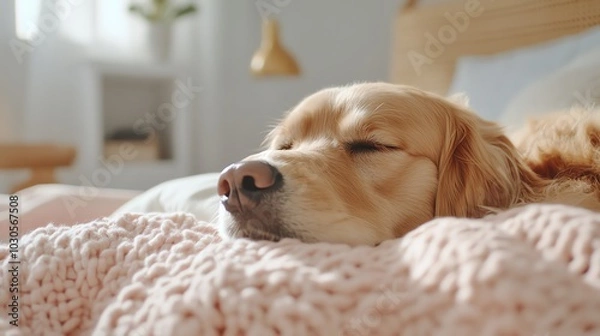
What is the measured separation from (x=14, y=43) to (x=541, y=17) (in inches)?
124

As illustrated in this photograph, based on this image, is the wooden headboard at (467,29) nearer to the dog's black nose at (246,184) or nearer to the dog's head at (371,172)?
A: the dog's head at (371,172)

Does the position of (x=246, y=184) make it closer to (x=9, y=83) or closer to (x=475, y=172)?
(x=475, y=172)

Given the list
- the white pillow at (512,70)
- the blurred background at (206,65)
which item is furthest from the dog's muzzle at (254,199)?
the white pillow at (512,70)

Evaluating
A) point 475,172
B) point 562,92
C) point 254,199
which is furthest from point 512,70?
point 254,199

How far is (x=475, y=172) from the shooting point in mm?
1019

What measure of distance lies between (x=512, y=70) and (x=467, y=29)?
62 centimetres

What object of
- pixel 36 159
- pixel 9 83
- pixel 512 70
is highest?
pixel 512 70

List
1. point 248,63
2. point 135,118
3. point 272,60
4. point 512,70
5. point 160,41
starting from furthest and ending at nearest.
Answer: point 248,63, point 135,118, point 160,41, point 272,60, point 512,70

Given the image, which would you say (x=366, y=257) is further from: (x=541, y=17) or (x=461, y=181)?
(x=541, y=17)

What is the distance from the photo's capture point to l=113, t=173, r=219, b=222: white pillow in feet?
3.99

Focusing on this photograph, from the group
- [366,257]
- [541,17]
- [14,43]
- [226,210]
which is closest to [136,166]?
[14,43]

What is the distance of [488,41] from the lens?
243 centimetres

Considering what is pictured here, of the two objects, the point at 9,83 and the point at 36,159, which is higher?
the point at 9,83

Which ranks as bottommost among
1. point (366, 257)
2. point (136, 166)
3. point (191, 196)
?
point (136, 166)
